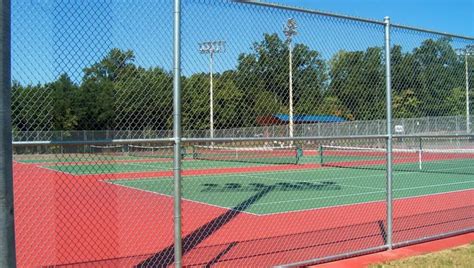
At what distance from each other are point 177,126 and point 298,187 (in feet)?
42.4

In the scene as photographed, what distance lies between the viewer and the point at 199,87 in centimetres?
621

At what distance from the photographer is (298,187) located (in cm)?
1777

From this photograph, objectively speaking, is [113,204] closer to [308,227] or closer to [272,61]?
[308,227]

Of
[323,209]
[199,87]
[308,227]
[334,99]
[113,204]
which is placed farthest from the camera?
[113,204]

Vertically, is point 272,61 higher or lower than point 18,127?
higher

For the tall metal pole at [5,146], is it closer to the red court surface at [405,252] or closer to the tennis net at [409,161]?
the red court surface at [405,252]

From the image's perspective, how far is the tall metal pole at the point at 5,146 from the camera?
113 inches

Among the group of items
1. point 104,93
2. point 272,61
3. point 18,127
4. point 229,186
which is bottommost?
point 229,186

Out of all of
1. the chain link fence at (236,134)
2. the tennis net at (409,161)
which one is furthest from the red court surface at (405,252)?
the tennis net at (409,161)

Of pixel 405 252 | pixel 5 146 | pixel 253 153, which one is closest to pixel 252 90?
pixel 405 252

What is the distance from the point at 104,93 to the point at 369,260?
4268 millimetres

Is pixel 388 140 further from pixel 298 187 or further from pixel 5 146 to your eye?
pixel 298 187

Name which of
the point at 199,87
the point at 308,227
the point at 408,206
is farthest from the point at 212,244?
the point at 408,206

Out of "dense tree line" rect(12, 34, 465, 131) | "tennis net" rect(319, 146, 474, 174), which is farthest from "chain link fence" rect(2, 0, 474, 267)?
"tennis net" rect(319, 146, 474, 174)
